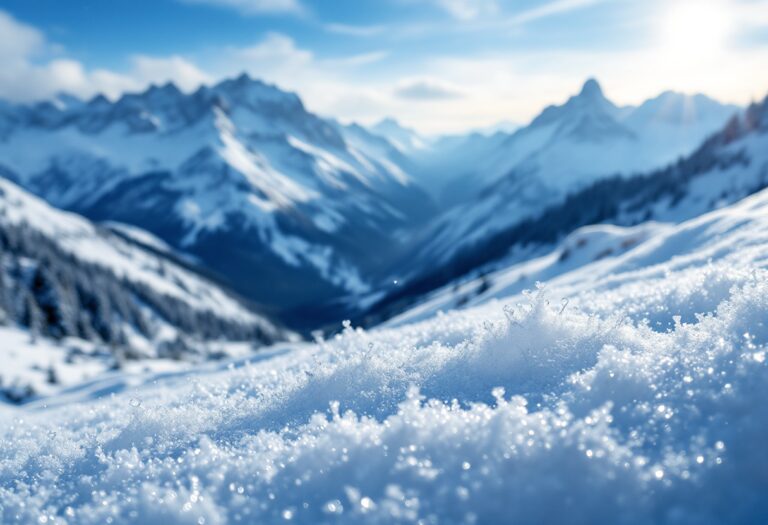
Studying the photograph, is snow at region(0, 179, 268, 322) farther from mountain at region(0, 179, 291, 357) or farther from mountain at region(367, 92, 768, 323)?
mountain at region(367, 92, 768, 323)

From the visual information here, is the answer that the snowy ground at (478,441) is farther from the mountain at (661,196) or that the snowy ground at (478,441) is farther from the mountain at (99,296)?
the mountain at (99,296)

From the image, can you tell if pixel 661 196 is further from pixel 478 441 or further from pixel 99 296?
pixel 99 296

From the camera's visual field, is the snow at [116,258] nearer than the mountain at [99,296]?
No

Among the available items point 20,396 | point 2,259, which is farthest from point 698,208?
point 2,259

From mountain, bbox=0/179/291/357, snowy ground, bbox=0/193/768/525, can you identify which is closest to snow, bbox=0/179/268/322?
mountain, bbox=0/179/291/357

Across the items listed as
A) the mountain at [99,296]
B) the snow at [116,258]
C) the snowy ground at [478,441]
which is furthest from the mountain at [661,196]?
the snow at [116,258]

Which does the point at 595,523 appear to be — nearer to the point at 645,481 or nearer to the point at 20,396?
the point at 645,481
